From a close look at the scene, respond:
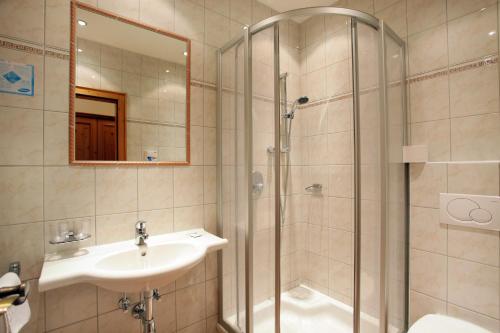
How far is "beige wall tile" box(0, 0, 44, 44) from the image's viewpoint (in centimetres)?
108

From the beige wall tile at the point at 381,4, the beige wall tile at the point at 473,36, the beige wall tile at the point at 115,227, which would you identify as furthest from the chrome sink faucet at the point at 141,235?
the beige wall tile at the point at 381,4

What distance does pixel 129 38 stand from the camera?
4.54 feet

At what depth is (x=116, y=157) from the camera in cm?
132

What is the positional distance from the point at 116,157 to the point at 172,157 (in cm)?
32

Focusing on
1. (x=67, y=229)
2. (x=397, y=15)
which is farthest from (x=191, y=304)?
(x=397, y=15)

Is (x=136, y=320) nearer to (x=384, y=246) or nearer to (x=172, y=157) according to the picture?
(x=172, y=157)

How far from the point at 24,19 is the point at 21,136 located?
1.83ft

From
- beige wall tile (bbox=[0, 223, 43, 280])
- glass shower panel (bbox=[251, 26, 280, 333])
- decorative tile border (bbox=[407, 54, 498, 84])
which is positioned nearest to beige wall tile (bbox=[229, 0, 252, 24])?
glass shower panel (bbox=[251, 26, 280, 333])

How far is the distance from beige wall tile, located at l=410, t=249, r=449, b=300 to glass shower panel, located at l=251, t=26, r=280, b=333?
96cm

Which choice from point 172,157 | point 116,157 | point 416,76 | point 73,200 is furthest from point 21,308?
point 416,76

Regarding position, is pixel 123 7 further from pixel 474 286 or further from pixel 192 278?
pixel 474 286

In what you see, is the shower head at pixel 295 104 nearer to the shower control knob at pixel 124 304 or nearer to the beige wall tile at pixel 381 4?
the beige wall tile at pixel 381 4

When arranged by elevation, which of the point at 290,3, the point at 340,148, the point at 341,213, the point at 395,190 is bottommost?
the point at 341,213

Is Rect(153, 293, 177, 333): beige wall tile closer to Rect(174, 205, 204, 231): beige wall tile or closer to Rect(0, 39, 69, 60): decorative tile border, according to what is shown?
Rect(174, 205, 204, 231): beige wall tile
